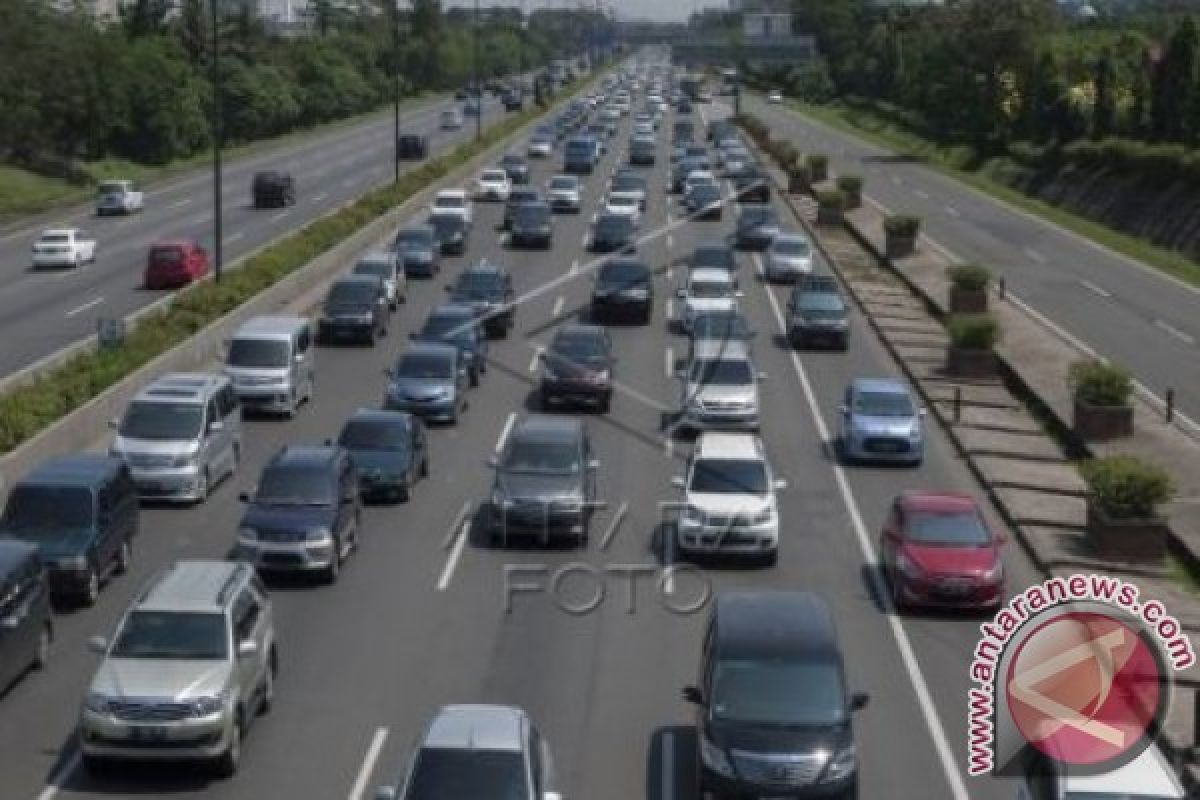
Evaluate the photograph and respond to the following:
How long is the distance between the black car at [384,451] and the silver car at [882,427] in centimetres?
887

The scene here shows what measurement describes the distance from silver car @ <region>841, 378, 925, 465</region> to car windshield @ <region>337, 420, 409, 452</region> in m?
9.29

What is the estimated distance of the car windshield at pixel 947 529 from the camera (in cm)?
2995

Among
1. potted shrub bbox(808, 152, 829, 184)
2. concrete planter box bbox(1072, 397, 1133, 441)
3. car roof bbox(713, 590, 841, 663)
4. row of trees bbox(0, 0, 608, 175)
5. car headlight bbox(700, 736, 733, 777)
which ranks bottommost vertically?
concrete planter box bbox(1072, 397, 1133, 441)

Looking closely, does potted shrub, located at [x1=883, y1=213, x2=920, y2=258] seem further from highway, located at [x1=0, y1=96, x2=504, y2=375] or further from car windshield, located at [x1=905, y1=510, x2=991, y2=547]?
car windshield, located at [x1=905, y1=510, x2=991, y2=547]

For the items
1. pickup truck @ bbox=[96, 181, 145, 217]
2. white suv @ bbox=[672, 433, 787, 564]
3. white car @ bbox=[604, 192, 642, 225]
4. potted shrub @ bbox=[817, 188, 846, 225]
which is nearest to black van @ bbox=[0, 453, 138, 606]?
white suv @ bbox=[672, 433, 787, 564]

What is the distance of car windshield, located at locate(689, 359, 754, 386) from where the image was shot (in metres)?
42.9

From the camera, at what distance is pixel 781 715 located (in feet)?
69.0

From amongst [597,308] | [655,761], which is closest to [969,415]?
[597,308]

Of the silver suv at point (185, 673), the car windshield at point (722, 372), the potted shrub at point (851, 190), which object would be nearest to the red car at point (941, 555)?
the silver suv at point (185, 673)

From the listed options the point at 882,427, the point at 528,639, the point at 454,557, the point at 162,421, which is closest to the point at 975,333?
the point at 882,427

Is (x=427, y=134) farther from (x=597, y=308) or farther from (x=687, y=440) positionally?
(x=687, y=440)

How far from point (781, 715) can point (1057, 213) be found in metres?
79.6

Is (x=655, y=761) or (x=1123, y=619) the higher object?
(x=1123, y=619)

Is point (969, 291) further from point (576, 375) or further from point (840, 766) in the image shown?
point (840, 766)
